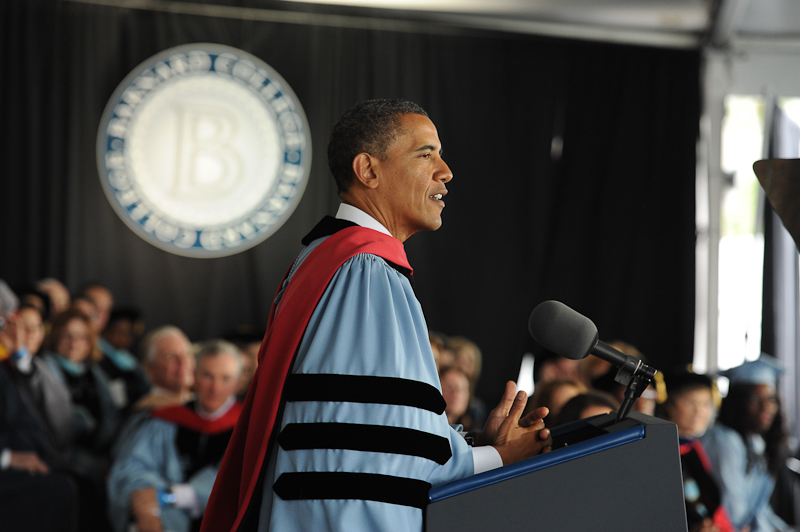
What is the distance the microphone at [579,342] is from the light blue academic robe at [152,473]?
262 centimetres

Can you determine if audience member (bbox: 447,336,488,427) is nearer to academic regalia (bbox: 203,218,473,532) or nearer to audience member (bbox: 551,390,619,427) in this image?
audience member (bbox: 551,390,619,427)

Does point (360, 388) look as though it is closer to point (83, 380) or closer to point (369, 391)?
point (369, 391)

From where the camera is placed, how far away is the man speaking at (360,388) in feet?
4.49

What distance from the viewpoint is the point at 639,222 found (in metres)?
6.21

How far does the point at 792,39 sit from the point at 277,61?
3.96 meters

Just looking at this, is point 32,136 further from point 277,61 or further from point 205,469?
point 205,469

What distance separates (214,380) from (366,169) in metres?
2.51

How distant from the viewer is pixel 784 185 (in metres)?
1.50

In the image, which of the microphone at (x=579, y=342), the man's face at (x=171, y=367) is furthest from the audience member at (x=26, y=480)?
the microphone at (x=579, y=342)

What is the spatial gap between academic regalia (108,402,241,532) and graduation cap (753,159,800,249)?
2893 millimetres

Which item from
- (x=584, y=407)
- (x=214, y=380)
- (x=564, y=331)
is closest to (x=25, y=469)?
(x=214, y=380)

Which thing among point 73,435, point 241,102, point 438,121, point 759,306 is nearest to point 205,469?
point 73,435

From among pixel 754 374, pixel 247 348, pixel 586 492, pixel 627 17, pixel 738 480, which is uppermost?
pixel 627 17

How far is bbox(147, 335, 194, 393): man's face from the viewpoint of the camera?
4488mm
